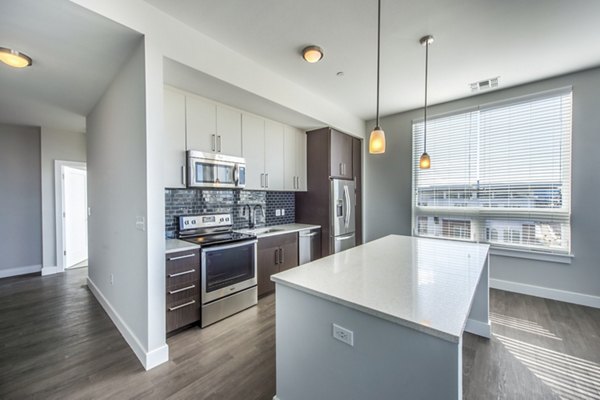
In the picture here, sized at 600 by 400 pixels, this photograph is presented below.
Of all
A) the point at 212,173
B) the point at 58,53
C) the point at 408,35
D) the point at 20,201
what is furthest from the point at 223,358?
the point at 20,201

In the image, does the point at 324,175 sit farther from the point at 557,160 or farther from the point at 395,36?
the point at 557,160

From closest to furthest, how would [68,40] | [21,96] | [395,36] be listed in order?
[68,40] → [395,36] → [21,96]

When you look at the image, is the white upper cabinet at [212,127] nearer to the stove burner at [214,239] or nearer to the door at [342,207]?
the stove burner at [214,239]

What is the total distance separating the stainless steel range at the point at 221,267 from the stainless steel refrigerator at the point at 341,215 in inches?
56.8

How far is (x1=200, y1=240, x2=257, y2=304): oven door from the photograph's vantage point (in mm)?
2494

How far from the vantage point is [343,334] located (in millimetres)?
1198

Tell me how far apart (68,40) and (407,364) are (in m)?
3.10

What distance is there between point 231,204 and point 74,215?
12.5ft

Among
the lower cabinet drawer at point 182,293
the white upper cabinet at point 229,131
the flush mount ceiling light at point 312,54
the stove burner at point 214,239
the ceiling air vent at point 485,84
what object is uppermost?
the ceiling air vent at point 485,84

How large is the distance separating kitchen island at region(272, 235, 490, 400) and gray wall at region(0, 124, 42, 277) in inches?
218

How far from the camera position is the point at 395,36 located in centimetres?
222

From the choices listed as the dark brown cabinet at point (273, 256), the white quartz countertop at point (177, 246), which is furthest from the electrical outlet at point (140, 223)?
the dark brown cabinet at point (273, 256)

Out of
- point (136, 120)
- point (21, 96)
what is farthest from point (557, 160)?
point (21, 96)

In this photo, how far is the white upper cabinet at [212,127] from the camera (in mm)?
2725
